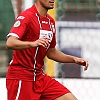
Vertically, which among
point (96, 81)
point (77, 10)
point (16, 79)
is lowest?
point (96, 81)

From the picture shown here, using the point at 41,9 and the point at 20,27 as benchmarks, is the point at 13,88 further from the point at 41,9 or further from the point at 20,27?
the point at 41,9

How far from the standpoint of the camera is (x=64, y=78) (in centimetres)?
585

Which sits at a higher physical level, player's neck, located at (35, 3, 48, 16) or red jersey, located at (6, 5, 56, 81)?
player's neck, located at (35, 3, 48, 16)

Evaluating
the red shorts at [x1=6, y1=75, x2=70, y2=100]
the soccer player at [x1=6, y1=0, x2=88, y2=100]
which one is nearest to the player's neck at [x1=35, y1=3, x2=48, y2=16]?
the soccer player at [x1=6, y1=0, x2=88, y2=100]

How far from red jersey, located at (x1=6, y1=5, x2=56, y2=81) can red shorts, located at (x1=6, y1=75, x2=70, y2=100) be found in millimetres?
48

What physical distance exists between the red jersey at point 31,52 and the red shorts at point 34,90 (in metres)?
0.05

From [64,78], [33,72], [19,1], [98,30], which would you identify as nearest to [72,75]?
[64,78]

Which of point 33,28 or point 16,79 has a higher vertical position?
point 33,28

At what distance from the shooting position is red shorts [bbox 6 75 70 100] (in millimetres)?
4281

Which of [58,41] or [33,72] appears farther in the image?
[58,41]

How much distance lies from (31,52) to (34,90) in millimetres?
309

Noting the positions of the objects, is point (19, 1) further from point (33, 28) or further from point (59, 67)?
point (33, 28)

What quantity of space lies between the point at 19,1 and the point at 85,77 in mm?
1101

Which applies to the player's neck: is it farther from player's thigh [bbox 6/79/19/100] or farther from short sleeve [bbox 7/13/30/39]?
player's thigh [bbox 6/79/19/100]
